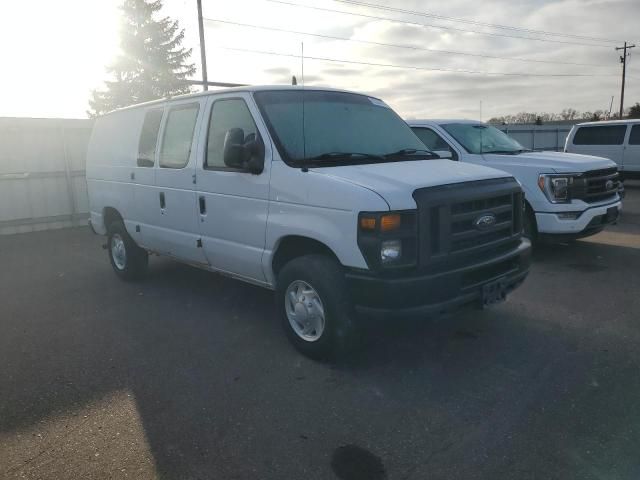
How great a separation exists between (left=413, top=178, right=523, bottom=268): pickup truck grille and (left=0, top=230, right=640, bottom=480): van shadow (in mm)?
613

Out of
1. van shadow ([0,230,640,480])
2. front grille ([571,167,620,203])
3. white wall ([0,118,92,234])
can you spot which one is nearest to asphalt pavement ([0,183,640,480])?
van shadow ([0,230,640,480])

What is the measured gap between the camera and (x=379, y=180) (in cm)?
376

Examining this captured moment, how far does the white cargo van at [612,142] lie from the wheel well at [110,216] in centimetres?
1215

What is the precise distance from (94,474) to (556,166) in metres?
6.52

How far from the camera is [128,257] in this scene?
675cm

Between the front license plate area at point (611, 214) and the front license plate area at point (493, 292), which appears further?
the front license plate area at point (611, 214)

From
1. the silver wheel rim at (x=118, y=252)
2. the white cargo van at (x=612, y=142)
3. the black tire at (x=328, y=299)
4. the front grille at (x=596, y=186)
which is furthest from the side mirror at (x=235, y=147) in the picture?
the white cargo van at (x=612, y=142)

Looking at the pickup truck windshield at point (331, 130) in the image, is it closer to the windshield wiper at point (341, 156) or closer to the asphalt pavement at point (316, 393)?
the windshield wiper at point (341, 156)

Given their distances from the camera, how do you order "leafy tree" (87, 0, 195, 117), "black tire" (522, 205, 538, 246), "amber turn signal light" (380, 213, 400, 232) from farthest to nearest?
"leafy tree" (87, 0, 195, 117), "black tire" (522, 205, 538, 246), "amber turn signal light" (380, 213, 400, 232)

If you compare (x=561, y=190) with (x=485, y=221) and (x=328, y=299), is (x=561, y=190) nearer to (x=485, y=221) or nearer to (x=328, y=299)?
(x=485, y=221)

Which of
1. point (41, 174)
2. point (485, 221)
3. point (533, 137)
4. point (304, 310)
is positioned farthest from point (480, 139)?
point (533, 137)

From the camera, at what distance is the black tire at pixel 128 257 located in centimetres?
669

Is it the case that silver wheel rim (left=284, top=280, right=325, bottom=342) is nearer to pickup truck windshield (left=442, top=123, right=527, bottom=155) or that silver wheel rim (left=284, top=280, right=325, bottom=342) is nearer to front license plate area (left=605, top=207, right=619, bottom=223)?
pickup truck windshield (left=442, top=123, right=527, bottom=155)

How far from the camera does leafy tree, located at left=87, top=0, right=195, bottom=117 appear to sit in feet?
107
